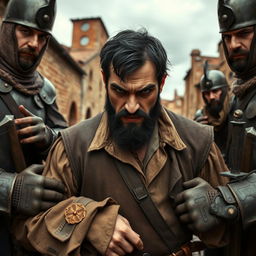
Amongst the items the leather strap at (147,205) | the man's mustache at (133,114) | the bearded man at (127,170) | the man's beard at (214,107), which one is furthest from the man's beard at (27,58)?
the man's beard at (214,107)

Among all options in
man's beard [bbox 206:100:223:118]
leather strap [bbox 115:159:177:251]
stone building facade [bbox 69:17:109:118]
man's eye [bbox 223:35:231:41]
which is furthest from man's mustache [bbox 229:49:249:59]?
stone building facade [bbox 69:17:109:118]

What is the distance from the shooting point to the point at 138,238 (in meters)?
1.73

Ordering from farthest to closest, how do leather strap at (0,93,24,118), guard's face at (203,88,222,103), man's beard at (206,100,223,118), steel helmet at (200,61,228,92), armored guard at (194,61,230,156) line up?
steel helmet at (200,61,228,92), guard's face at (203,88,222,103), man's beard at (206,100,223,118), armored guard at (194,61,230,156), leather strap at (0,93,24,118)

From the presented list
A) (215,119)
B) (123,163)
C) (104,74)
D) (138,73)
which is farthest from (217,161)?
(215,119)

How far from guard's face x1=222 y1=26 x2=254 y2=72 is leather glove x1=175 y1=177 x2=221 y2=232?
1.11m

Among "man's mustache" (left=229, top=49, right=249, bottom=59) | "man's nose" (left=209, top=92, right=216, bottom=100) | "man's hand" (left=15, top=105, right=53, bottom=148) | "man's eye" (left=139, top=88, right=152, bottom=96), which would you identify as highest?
"man's mustache" (left=229, top=49, right=249, bottom=59)

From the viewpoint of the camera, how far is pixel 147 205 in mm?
1814

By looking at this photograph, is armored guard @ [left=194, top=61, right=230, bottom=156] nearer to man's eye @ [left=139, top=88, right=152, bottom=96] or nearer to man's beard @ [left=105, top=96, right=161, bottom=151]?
man's beard @ [left=105, top=96, right=161, bottom=151]

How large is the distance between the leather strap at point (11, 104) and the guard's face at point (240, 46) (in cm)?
175

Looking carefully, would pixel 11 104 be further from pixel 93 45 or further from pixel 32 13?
pixel 93 45

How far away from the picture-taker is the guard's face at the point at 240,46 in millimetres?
2406

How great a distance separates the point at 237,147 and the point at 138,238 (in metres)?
0.79

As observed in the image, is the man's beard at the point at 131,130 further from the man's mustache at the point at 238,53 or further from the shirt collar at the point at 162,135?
the man's mustache at the point at 238,53

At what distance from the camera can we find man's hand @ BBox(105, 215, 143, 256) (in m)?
1.69
